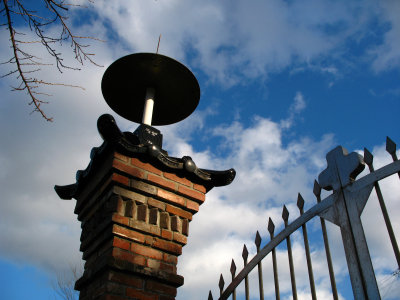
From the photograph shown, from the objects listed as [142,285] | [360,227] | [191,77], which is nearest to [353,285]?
[360,227]

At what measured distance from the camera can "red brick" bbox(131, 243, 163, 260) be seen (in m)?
2.24

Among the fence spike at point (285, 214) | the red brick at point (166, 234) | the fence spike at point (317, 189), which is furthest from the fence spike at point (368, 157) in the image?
the red brick at point (166, 234)

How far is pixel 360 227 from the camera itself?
204 cm

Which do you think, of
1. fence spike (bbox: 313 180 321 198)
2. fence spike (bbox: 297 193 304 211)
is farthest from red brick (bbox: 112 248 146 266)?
fence spike (bbox: 313 180 321 198)

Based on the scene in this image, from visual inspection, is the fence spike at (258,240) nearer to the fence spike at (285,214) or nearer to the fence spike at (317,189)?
the fence spike at (285,214)

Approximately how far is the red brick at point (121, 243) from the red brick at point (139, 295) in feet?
0.81

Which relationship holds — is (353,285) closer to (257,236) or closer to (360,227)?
(360,227)

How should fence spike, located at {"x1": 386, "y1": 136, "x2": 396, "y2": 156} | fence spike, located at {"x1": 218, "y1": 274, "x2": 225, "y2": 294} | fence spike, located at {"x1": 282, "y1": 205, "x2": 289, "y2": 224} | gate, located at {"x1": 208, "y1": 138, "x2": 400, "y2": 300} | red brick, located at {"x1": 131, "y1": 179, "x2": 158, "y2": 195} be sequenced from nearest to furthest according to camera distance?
1. gate, located at {"x1": 208, "y1": 138, "x2": 400, "y2": 300}
2. fence spike, located at {"x1": 386, "y1": 136, "x2": 396, "y2": 156}
3. red brick, located at {"x1": 131, "y1": 179, "x2": 158, "y2": 195}
4. fence spike, located at {"x1": 282, "y1": 205, "x2": 289, "y2": 224}
5. fence spike, located at {"x1": 218, "y1": 274, "x2": 225, "y2": 294}

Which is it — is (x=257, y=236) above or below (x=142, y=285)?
above

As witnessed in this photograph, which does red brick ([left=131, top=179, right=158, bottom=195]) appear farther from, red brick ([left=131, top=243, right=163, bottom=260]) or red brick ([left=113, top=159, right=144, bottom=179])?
red brick ([left=131, top=243, right=163, bottom=260])

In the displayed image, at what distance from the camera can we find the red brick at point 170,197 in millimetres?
2484

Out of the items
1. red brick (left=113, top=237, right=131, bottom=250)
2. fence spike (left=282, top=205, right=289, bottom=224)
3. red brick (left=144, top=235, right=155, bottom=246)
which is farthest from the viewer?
fence spike (left=282, top=205, right=289, bottom=224)

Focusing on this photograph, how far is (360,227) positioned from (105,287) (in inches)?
59.7

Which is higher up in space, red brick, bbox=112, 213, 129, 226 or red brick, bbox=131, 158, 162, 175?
red brick, bbox=131, 158, 162, 175
